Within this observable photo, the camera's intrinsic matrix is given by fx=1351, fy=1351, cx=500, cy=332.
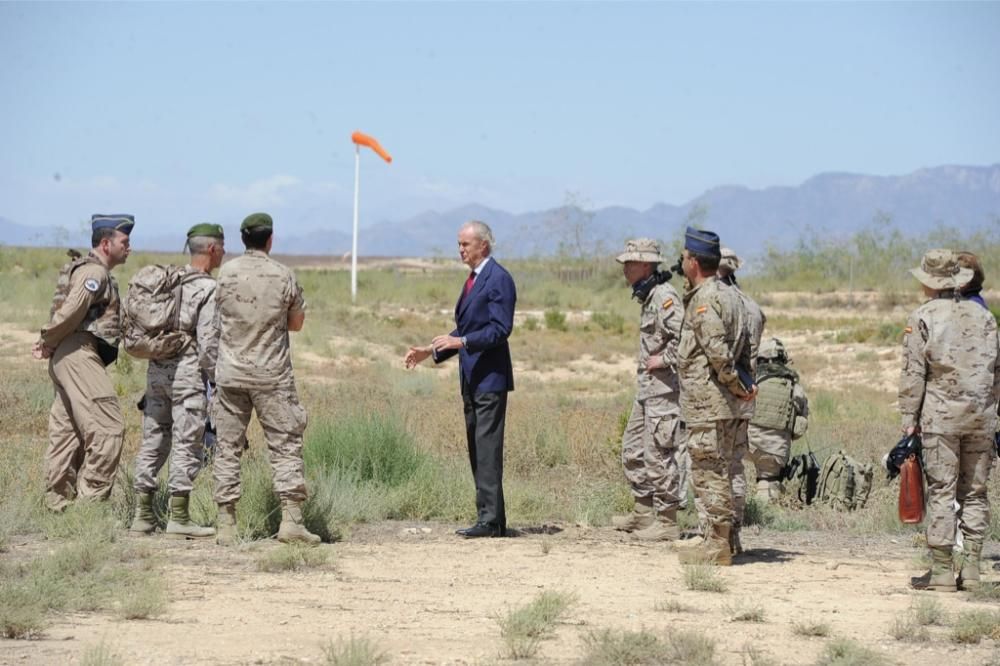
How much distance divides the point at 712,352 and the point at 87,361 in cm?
412

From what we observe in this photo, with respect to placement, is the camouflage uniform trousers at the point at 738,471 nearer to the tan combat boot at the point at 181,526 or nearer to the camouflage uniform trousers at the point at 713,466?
the camouflage uniform trousers at the point at 713,466

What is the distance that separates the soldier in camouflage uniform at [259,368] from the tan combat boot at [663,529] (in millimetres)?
2494

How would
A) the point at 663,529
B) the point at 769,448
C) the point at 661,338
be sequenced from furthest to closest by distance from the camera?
the point at 769,448
the point at 663,529
the point at 661,338

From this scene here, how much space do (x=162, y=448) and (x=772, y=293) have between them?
36.2m

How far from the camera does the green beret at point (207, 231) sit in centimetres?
889

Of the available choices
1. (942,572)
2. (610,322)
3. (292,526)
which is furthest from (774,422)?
(610,322)

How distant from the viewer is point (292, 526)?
869cm

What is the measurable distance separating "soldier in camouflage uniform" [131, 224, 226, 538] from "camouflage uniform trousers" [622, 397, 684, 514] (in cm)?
294

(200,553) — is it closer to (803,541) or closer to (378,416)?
(378,416)

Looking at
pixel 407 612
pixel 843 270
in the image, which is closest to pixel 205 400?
pixel 407 612

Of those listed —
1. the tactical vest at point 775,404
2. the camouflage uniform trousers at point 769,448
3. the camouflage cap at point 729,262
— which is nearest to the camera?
the camouflage cap at point 729,262

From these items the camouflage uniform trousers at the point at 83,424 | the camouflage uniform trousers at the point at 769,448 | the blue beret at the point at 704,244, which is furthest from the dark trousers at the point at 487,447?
the camouflage uniform trousers at the point at 769,448

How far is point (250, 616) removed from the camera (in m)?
6.96

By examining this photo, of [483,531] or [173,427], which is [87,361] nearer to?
[173,427]
